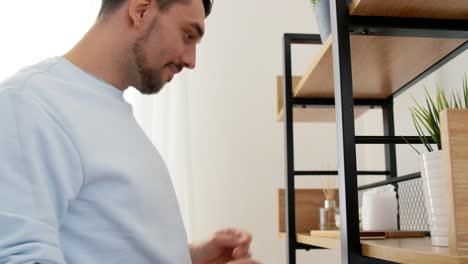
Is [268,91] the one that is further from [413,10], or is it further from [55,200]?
[55,200]

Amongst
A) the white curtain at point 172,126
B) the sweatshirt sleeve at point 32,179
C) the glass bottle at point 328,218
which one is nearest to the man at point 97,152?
the sweatshirt sleeve at point 32,179

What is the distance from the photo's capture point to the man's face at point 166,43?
39.8 inches

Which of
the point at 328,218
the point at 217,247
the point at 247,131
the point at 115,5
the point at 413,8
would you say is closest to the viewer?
the point at 413,8

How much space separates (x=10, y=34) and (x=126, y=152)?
1637 millimetres

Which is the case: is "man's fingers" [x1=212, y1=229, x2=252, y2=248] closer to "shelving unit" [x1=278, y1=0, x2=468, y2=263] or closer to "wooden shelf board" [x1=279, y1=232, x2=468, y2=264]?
"shelving unit" [x1=278, y1=0, x2=468, y2=263]

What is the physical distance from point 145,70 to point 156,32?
8cm

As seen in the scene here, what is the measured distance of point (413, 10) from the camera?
0.92 metres

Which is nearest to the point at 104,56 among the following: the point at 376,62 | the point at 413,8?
Result: the point at 413,8

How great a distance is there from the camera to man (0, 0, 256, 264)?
697 millimetres

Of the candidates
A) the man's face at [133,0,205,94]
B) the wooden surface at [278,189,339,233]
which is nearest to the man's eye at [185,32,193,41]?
the man's face at [133,0,205,94]

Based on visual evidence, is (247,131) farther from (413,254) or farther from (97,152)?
(413,254)

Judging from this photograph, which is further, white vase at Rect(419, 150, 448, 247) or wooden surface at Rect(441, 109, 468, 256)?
white vase at Rect(419, 150, 448, 247)

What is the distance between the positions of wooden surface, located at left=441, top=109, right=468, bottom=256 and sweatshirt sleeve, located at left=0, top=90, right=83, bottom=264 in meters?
0.52

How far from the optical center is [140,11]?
1.00 meters
